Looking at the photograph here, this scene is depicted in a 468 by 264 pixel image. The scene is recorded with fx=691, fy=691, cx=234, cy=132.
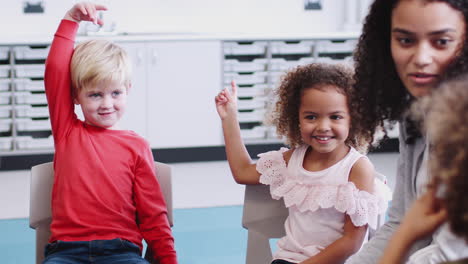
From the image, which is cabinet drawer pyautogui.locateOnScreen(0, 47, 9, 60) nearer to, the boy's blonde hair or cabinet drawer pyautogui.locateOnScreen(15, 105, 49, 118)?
cabinet drawer pyautogui.locateOnScreen(15, 105, 49, 118)

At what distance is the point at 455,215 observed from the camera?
2.52 ft

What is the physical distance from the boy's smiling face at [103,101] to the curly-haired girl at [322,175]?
25 cm

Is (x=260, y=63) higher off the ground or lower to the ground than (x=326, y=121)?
higher

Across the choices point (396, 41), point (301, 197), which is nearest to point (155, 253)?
point (301, 197)

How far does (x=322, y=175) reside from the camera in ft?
5.24

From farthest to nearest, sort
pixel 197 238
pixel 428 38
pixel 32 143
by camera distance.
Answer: pixel 32 143
pixel 197 238
pixel 428 38

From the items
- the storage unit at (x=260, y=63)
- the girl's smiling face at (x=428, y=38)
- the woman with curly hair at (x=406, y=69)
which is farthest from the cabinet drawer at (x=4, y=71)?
the girl's smiling face at (x=428, y=38)

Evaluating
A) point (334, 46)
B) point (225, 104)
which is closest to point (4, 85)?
point (334, 46)

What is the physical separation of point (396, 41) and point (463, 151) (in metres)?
0.43

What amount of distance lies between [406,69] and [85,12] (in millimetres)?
Answer: 874

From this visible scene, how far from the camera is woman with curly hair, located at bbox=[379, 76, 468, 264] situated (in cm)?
76

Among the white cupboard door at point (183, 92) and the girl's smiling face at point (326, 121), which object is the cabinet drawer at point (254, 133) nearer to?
the white cupboard door at point (183, 92)

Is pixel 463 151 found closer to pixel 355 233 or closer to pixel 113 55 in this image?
pixel 355 233

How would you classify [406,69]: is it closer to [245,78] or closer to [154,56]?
[154,56]
